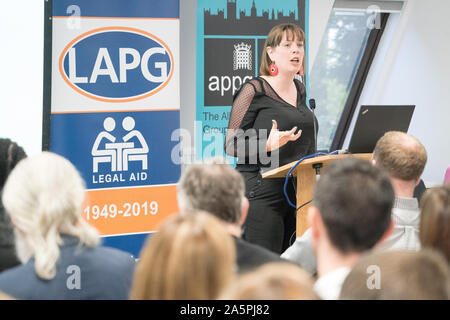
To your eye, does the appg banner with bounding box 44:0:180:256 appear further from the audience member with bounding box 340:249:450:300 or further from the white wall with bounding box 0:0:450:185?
the audience member with bounding box 340:249:450:300

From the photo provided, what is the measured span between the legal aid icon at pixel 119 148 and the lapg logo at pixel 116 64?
208mm

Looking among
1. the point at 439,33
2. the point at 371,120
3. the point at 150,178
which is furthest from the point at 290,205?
the point at 439,33

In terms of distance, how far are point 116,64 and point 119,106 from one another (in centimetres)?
32

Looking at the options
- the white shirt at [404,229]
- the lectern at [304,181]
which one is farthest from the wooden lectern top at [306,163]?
the white shirt at [404,229]

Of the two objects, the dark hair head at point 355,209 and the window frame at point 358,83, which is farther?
the window frame at point 358,83

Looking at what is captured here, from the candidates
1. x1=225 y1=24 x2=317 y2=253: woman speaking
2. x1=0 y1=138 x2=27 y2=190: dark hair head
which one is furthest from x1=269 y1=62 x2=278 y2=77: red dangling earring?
x1=0 y1=138 x2=27 y2=190: dark hair head

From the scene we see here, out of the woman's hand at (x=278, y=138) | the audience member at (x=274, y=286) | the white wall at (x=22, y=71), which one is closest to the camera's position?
the audience member at (x=274, y=286)

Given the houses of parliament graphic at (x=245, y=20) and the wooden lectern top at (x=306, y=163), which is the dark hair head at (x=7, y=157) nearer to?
the wooden lectern top at (x=306, y=163)

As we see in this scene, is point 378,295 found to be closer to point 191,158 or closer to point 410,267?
point 410,267

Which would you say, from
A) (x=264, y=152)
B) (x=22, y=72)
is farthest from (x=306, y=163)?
(x=22, y=72)

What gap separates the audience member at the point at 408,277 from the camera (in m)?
0.92

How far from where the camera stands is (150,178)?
12.9 ft

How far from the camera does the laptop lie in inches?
110

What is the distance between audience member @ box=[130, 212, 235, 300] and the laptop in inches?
77.8
